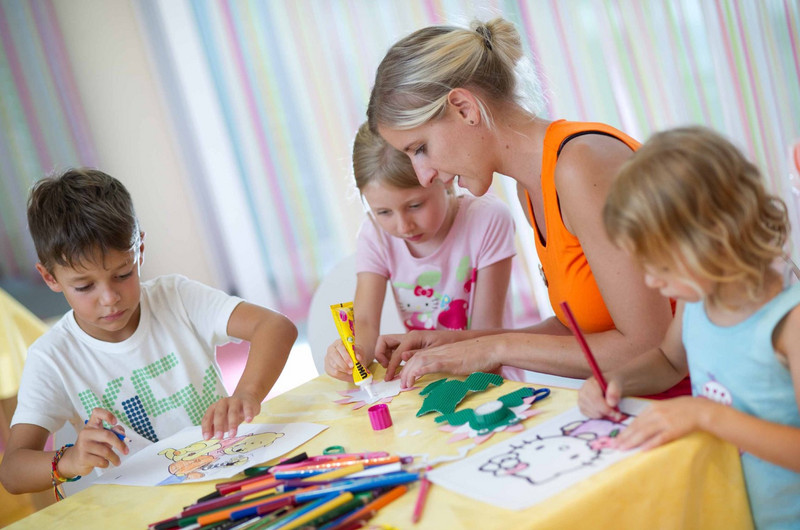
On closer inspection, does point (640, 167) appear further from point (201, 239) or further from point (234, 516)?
point (201, 239)

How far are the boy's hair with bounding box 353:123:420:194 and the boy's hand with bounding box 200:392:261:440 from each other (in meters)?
0.55

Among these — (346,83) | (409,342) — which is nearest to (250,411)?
(409,342)

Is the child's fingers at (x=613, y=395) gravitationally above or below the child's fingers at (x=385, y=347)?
above

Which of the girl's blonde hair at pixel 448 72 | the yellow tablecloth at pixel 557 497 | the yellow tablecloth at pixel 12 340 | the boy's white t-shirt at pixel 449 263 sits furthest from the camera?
the yellow tablecloth at pixel 12 340

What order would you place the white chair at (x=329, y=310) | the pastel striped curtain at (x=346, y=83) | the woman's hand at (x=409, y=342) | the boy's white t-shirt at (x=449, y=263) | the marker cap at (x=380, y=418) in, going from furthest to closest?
the pastel striped curtain at (x=346, y=83), the white chair at (x=329, y=310), the boy's white t-shirt at (x=449, y=263), the woman's hand at (x=409, y=342), the marker cap at (x=380, y=418)

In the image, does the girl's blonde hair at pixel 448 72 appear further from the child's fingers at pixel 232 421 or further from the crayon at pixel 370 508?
the crayon at pixel 370 508

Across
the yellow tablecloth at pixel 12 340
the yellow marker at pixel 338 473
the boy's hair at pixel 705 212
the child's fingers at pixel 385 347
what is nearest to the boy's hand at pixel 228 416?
the child's fingers at pixel 385 347

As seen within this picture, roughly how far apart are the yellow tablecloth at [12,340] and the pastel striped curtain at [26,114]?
4.20ft

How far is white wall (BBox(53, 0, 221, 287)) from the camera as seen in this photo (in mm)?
3865

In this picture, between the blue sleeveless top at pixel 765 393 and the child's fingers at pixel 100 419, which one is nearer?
the blue sleeveless top at pixel 765 393

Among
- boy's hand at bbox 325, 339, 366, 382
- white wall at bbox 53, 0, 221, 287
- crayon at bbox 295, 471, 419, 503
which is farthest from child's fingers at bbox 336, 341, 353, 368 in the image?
white wall at bbox 53, 0, 221, 287

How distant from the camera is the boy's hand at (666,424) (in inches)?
26.6

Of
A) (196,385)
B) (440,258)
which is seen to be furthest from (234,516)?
(440,258)

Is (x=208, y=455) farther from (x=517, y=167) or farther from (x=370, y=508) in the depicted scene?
(x=517, y=167)
